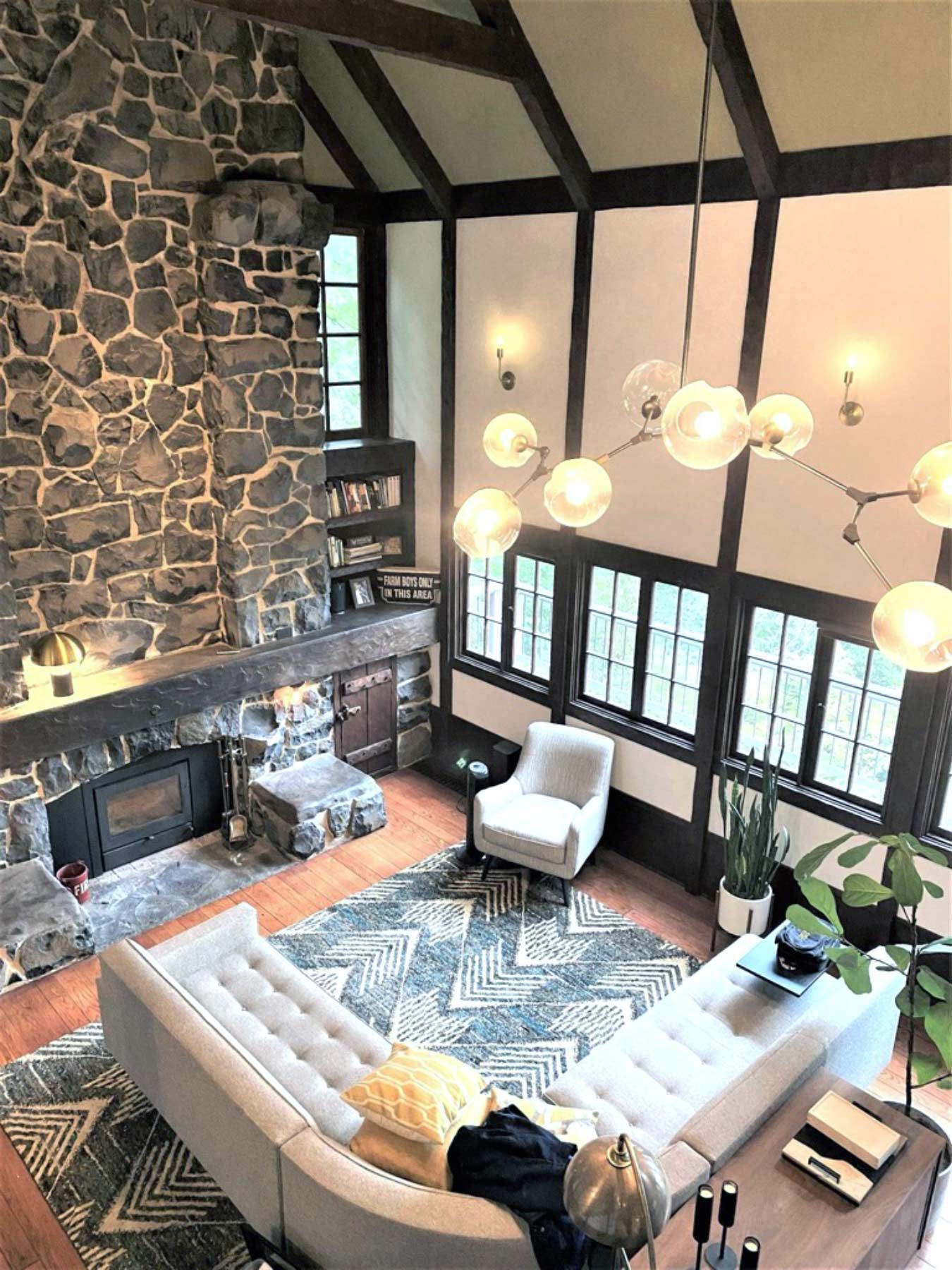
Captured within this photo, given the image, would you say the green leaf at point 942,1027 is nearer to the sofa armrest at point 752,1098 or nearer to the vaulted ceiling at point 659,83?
the sofa armrest at point 752,1098

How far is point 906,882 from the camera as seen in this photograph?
340 centimetres

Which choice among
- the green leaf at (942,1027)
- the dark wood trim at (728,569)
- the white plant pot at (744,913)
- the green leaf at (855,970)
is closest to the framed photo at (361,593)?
the dark wood trim at (728,569)

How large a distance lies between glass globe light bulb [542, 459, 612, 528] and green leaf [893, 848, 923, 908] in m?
1.76

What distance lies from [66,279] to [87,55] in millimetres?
1069

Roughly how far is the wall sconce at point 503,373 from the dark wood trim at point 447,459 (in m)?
0.43

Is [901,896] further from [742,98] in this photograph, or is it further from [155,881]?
[155,881]

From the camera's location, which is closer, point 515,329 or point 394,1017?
point 394,1017

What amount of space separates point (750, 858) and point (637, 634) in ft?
4.73

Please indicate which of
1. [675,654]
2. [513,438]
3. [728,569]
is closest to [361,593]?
[675,654]

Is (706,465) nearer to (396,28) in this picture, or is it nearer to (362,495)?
(396,28)

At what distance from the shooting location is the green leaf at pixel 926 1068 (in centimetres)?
329

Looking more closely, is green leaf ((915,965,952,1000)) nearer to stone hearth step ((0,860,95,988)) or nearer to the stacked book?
stone hearth step ((0,860,95,988))

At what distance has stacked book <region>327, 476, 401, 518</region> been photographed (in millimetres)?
6559

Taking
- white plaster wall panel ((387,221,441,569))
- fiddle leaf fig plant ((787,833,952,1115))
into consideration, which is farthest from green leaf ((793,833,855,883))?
white plaster wall panel ((387,221,441,569))
